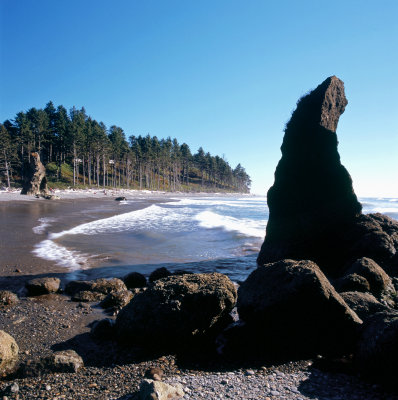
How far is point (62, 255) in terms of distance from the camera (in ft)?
37.0

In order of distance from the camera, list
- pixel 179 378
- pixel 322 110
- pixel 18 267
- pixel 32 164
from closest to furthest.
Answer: pixel 179 378, pixel 18 267, pixel 322 110, pixel 32 164

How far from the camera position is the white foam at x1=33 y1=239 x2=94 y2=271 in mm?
10180

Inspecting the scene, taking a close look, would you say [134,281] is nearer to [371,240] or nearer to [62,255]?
[62,255]

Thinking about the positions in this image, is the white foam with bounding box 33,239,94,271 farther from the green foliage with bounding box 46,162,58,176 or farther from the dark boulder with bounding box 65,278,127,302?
the green foliage with bounding box 46,162,58,176

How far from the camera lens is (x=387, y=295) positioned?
7.32 m

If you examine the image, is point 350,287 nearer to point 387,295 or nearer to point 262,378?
point 387,295

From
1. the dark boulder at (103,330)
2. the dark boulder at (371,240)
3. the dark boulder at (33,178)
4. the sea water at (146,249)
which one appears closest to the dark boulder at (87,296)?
the dark boulder at (103,330)

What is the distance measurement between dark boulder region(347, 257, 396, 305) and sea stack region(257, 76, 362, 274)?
111 inches

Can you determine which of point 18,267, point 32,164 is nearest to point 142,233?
point 18,267

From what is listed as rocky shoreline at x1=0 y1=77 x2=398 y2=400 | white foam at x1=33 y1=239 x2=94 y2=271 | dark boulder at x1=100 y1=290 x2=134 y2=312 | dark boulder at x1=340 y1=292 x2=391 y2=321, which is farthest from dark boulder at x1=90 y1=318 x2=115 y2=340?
white foam at x1=33 y1=239 x2=94 y2=271

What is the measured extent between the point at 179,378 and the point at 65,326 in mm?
2850

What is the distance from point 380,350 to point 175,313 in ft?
10.3

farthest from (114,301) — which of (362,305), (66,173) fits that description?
(66,173)

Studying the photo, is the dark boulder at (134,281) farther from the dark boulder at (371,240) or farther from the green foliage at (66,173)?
the green foliage at (66,173)
